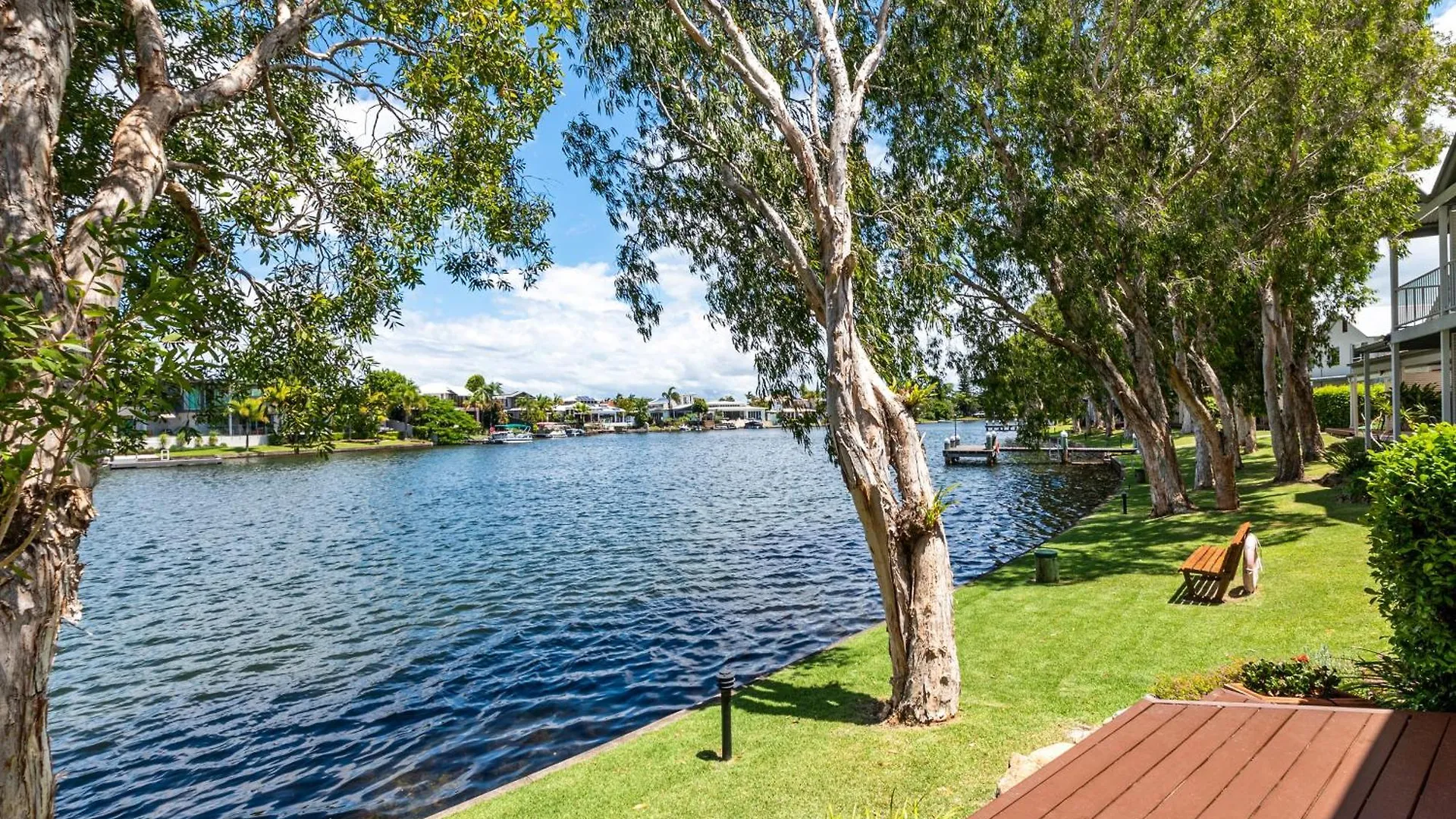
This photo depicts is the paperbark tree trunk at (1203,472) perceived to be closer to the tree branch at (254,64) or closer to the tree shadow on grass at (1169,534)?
the tree shadow on grass at (1169,534)

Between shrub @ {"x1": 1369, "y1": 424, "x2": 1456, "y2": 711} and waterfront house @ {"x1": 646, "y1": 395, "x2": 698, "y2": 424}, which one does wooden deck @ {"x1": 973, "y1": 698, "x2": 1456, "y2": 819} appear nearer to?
shrub @ {"x1": 1369, "y1": 424, "x2": 1456, "y2": 711}

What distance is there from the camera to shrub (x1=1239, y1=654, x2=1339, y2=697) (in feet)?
18.9

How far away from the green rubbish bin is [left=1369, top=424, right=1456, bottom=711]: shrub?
8.71 meters

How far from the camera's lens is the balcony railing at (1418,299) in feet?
52.9

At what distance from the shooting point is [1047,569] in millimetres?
13523

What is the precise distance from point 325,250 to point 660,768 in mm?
6841

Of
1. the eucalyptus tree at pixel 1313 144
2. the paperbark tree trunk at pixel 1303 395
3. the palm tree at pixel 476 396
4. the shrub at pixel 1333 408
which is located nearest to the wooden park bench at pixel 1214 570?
the eucalyptus tree at pixel 1313 144

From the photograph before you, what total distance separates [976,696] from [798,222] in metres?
6.80

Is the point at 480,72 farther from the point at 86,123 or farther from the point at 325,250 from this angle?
the point at 86,123

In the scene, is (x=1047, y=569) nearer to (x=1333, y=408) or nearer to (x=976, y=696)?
(x=976, y=696)

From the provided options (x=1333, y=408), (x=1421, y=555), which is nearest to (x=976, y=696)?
(x=1421, y=555)

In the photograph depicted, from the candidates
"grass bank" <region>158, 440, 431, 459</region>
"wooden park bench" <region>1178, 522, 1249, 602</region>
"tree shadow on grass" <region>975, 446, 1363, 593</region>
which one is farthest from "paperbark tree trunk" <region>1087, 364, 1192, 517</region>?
"grass bank" <region>158, 440, 431, 459</region>

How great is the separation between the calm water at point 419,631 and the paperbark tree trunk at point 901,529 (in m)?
4.41

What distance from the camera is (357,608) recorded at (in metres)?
17.5
